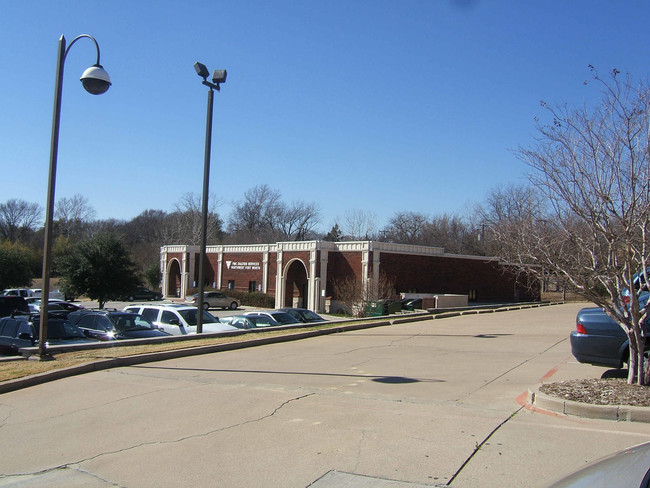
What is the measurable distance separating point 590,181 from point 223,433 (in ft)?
20.2

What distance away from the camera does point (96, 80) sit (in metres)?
11.5

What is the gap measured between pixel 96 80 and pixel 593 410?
411 inches

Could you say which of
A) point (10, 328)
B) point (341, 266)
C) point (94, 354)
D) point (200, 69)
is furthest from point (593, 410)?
point (341, 266)

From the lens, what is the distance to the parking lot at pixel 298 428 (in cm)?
558

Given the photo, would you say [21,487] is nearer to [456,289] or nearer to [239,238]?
[456,289]

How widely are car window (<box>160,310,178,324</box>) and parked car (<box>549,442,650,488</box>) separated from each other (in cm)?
1772

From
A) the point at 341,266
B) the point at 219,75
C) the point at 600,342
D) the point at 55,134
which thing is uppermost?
the point at 219,75

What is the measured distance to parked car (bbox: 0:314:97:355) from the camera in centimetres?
1452

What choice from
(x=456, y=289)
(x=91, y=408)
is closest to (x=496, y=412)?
(x=91, y=408)

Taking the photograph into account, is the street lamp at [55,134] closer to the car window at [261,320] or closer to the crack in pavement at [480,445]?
the crack in pavement at [480,445]

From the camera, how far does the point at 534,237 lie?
9.02 metres

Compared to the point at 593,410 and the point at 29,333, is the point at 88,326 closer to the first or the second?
the point at 29,333

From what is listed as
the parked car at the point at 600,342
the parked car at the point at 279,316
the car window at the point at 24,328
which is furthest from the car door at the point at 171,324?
the parked car at the point at 600,342

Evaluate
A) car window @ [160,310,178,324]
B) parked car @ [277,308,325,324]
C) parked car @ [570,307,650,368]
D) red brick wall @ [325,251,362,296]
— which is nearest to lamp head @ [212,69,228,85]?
car window @ [160,310,178,324]
